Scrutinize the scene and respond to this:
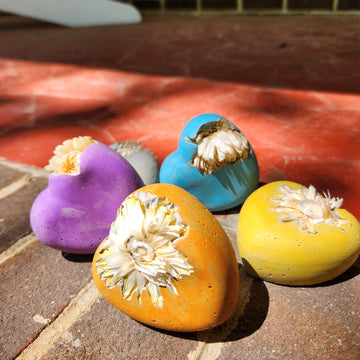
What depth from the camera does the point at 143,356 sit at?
0.89 metres

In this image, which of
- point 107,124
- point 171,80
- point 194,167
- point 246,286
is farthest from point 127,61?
point 246,286

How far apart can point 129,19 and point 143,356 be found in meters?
5.63

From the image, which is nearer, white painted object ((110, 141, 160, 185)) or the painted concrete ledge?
the painted concrete ledge

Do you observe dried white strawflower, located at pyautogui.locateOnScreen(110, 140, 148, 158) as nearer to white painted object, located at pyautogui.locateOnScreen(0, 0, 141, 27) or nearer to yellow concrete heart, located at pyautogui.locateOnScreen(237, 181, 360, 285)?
yellow concrete heart, located at pyautogui.locateOnScreen(237, 181, 360, 285)

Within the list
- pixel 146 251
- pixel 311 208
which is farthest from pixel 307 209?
pixel 146 251

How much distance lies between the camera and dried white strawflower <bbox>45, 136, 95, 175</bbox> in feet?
3.65

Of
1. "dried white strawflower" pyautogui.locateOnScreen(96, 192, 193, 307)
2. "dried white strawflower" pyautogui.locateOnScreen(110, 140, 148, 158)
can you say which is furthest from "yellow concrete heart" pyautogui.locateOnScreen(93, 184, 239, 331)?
"dried white strawflower" pyautogui.locateOnScreen(110, 140, 148, 158)

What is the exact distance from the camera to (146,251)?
2.65ft

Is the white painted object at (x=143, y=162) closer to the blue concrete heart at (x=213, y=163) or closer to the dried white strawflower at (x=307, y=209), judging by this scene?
the blue concrete heart at (x=213, y=163)

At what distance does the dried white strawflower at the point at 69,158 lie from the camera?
1112mm

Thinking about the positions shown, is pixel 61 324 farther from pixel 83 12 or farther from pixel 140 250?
pixel 83 12

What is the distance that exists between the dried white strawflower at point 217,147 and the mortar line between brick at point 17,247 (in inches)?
23.6

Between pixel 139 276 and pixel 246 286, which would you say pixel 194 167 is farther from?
pixel 139 276

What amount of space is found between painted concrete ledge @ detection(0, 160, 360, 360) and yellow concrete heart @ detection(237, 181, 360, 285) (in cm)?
→ 6
